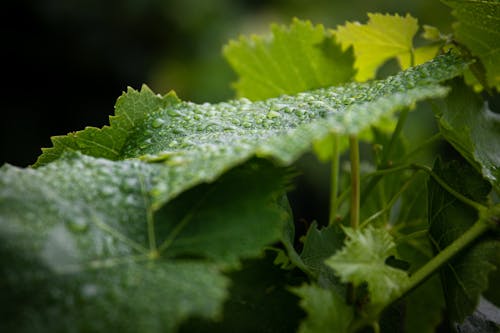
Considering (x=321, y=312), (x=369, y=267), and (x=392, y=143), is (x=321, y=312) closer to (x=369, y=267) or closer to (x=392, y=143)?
(x=369, y=267)

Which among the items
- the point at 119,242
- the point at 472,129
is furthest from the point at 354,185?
the point at 119,242

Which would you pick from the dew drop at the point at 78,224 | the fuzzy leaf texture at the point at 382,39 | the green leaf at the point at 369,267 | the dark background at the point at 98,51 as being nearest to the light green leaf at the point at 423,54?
the fuzzy leaf texture at the point at 382,39

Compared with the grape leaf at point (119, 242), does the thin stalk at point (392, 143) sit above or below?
above

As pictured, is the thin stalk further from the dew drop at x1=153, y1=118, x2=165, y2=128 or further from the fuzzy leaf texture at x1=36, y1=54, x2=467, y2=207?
the dew drop at x1=153, y1=118, x2=165, y2=128

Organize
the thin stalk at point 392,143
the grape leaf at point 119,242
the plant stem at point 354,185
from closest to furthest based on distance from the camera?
1. the grape leaf at point 119,242
2. the plant stem at point 354,185
3. the thin stalk at point 392,143

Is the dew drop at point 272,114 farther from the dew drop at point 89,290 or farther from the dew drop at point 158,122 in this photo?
the dew drop at point 89,290

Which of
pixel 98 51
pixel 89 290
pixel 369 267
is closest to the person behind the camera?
pixel 89 290
